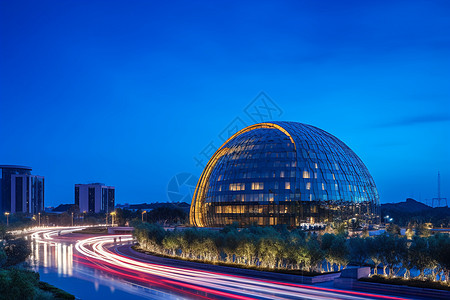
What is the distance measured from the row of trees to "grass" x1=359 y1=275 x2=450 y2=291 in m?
1.10

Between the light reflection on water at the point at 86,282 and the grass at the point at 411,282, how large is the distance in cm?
1336

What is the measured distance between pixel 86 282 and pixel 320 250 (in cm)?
1756

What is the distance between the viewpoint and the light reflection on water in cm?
2638

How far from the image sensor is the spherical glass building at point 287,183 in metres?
63.0

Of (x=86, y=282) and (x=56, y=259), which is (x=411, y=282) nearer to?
(x=86, y=282)

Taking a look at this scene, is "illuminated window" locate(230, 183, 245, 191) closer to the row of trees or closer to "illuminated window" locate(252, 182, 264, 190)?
"illuminated window" locate(252, 182, 264, 190)

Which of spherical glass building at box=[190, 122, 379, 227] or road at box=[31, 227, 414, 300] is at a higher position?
spherical glass building at box=[190, 122, 379, 227]

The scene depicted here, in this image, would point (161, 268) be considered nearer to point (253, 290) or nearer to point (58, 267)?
point (58, 267)

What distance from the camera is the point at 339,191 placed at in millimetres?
65188

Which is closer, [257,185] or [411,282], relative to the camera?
[411,282]

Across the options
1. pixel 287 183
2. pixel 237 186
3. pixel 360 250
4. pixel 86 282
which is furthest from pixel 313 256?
pixel 237 186

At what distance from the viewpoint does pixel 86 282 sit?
31.2 m

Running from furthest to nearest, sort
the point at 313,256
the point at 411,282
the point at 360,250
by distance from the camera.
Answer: the point at 313,256, the point at 360,250, the point at 411,282

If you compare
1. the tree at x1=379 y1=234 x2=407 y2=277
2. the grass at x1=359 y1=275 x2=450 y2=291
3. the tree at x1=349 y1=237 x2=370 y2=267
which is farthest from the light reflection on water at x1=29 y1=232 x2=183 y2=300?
the tree at x1=379 y1=234 x2=407 y2=277
